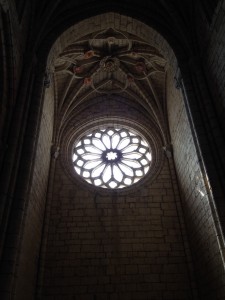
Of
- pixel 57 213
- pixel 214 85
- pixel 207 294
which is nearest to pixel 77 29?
pixel 214 85

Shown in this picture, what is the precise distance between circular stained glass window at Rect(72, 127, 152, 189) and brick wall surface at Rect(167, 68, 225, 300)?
1271mm

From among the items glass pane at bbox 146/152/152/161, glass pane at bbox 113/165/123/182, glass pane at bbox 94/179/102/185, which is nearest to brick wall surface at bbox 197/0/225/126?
glass pane at bbox 146/152/152/161

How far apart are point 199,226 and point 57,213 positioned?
12.9 ft

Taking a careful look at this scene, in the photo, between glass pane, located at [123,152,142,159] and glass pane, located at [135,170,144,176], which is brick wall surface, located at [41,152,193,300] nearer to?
glass pane, located at [135,170,144,176]

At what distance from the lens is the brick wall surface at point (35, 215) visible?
6.68 metres

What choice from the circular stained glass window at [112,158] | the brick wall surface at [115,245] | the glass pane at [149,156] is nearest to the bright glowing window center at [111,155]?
the circular stained glass window at [112,158]

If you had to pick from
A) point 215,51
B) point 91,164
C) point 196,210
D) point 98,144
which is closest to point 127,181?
point 91,164

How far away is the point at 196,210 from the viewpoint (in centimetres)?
779

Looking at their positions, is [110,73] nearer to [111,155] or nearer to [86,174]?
[111,155]

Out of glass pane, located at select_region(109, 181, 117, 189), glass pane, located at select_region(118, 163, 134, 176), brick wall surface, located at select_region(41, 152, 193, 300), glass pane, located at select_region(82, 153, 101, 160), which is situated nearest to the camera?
brick wall surface, located at select_region(41, 152, 193, 300)

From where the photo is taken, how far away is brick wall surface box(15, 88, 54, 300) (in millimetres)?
6684

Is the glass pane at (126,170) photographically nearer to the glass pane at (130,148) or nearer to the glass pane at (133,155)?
the glass pane at (133,155)

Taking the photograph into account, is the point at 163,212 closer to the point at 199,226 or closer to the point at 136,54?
the point at 199,226

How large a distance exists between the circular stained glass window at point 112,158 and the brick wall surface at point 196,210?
1271mm
